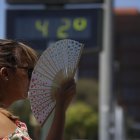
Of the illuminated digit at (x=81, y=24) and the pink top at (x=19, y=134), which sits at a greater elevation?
the illuminated digit at (x=81, y=24)

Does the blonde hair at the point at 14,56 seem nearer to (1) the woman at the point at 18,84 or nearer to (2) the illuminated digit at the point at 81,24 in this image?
(1) the woman at the point at 18,84

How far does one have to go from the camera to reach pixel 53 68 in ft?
7.11

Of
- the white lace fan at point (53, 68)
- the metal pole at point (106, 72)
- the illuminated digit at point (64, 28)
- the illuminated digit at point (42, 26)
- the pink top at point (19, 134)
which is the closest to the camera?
the pink top at point (19, 134)

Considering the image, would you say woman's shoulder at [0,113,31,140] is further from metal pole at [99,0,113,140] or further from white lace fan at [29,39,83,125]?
metal pole at [99,0,113,140]

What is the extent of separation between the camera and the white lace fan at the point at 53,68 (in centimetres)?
217

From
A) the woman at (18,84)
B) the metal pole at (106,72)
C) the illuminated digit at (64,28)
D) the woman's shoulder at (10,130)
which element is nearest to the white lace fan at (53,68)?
the woman at (18,84)

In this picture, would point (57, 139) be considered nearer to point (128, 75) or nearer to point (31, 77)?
point (31, 77)

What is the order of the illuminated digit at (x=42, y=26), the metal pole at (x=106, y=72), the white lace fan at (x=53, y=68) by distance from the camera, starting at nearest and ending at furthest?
1. the white lace fan at (x=53, y=68)
2. the illuminated digit at (x=42, y=26)
3. the metal pole at (x=106, y=72)

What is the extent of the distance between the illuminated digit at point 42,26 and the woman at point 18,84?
6.63 m

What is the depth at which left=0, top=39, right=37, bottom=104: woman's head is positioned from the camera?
2.18m

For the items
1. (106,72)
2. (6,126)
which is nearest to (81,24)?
(106,72)

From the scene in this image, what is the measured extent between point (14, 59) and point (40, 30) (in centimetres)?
669

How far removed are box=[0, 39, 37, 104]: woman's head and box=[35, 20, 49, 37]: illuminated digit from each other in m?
6.63

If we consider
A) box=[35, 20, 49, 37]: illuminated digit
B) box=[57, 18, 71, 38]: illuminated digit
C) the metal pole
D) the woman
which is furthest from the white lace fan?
the metal pole
